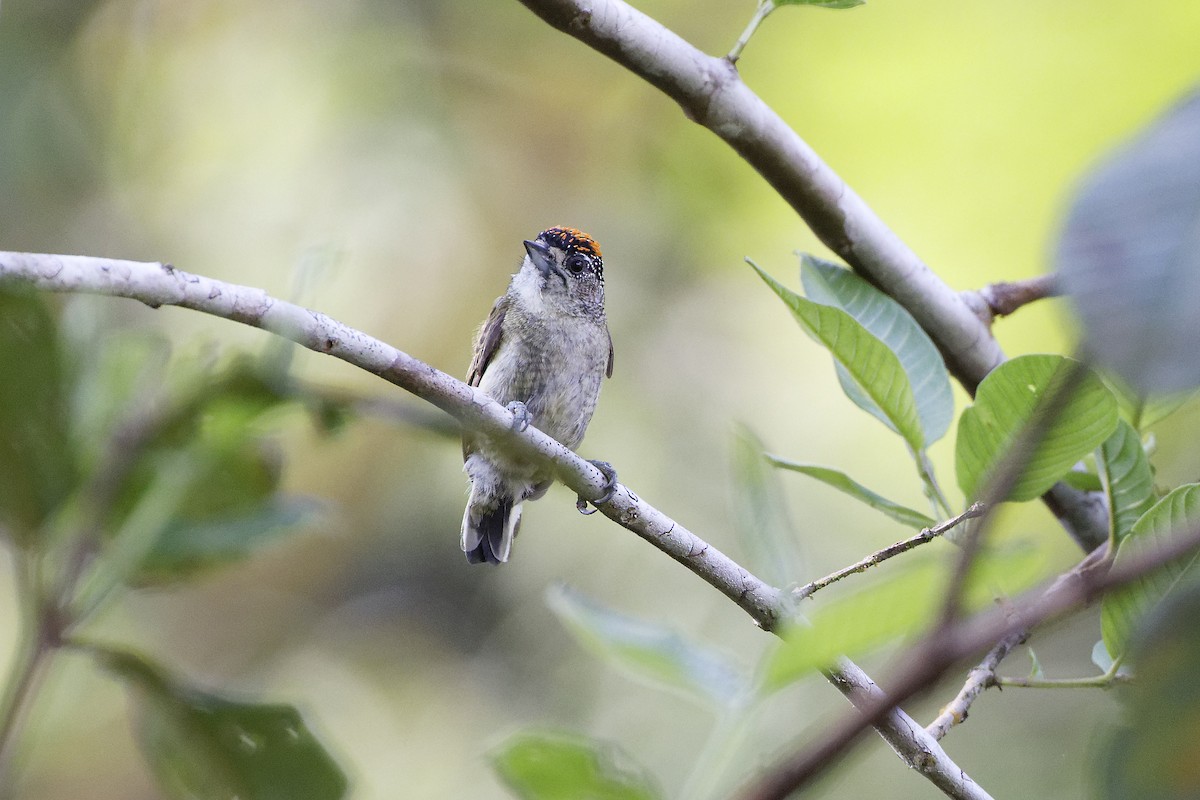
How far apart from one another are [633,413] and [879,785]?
8.94 ft

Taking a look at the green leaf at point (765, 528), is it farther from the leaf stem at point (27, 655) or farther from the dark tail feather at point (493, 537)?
the dark tail feather at point (493, 537)

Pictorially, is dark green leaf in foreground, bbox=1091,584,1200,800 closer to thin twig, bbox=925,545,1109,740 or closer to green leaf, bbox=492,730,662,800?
green leaf, bbox=492,730,662,800

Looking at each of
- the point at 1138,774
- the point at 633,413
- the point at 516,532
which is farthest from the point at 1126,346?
the point at 633,413

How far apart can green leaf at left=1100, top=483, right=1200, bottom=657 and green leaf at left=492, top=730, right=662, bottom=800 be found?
3.28 feet

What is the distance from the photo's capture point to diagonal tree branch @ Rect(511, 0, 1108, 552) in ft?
7.14

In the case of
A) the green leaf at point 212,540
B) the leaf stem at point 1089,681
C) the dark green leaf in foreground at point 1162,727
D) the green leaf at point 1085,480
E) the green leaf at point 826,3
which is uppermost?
the green leaf at point 826,3

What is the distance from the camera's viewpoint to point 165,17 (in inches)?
316

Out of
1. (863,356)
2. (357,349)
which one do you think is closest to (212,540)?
(357,349)

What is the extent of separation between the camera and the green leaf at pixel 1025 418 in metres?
1.58

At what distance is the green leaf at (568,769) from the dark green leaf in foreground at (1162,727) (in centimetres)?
27

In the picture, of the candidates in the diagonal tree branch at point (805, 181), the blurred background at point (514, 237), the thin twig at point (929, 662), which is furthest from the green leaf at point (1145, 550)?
the blurred background at point (514, 237)

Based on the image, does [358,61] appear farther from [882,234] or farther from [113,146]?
[882,234]

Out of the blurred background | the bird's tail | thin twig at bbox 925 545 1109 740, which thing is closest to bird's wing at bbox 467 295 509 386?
the bird's tail

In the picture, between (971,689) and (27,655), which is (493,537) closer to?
(971,689)
